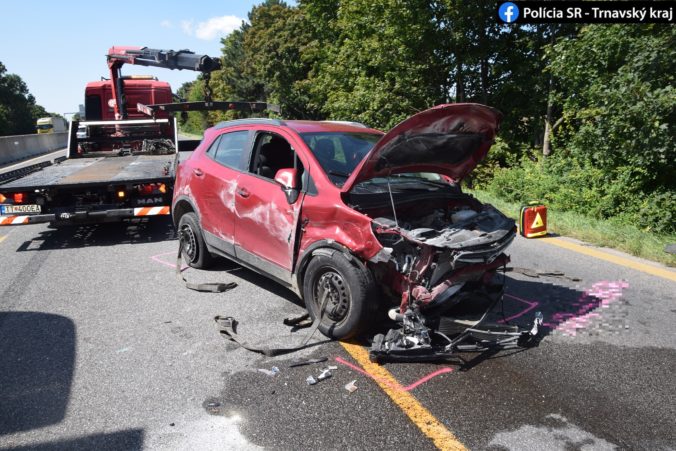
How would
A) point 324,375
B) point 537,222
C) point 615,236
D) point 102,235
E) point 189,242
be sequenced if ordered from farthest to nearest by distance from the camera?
point 102,235
point 537,222
point 615,236
point 189,242
point 324,375

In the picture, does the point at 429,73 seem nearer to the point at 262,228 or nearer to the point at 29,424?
the point at 262,228

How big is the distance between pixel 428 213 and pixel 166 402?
2513 millimetres

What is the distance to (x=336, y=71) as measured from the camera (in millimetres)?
19656

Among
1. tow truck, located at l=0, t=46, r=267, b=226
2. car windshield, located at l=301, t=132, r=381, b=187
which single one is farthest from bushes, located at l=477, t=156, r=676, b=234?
tow truck, located at l=0, t=46, r=267, b=226

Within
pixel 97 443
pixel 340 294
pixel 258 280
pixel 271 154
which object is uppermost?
pixel 271 154

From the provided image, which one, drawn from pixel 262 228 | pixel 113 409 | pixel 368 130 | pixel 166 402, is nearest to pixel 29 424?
pixel 113 409

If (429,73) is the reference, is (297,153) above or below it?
below

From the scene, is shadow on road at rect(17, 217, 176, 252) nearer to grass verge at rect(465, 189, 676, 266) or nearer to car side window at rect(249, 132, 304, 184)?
car side window at rect(249, 132, 304, 184)

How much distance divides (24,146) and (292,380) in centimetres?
3415

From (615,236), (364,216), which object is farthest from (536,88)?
(364,216)

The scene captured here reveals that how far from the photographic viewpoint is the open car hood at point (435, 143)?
3.57 metres

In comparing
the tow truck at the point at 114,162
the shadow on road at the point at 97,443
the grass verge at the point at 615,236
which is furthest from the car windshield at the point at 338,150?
the grass verge at the point at 615,236

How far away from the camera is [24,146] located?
3050cm

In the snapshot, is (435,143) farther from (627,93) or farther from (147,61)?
(147,61)
